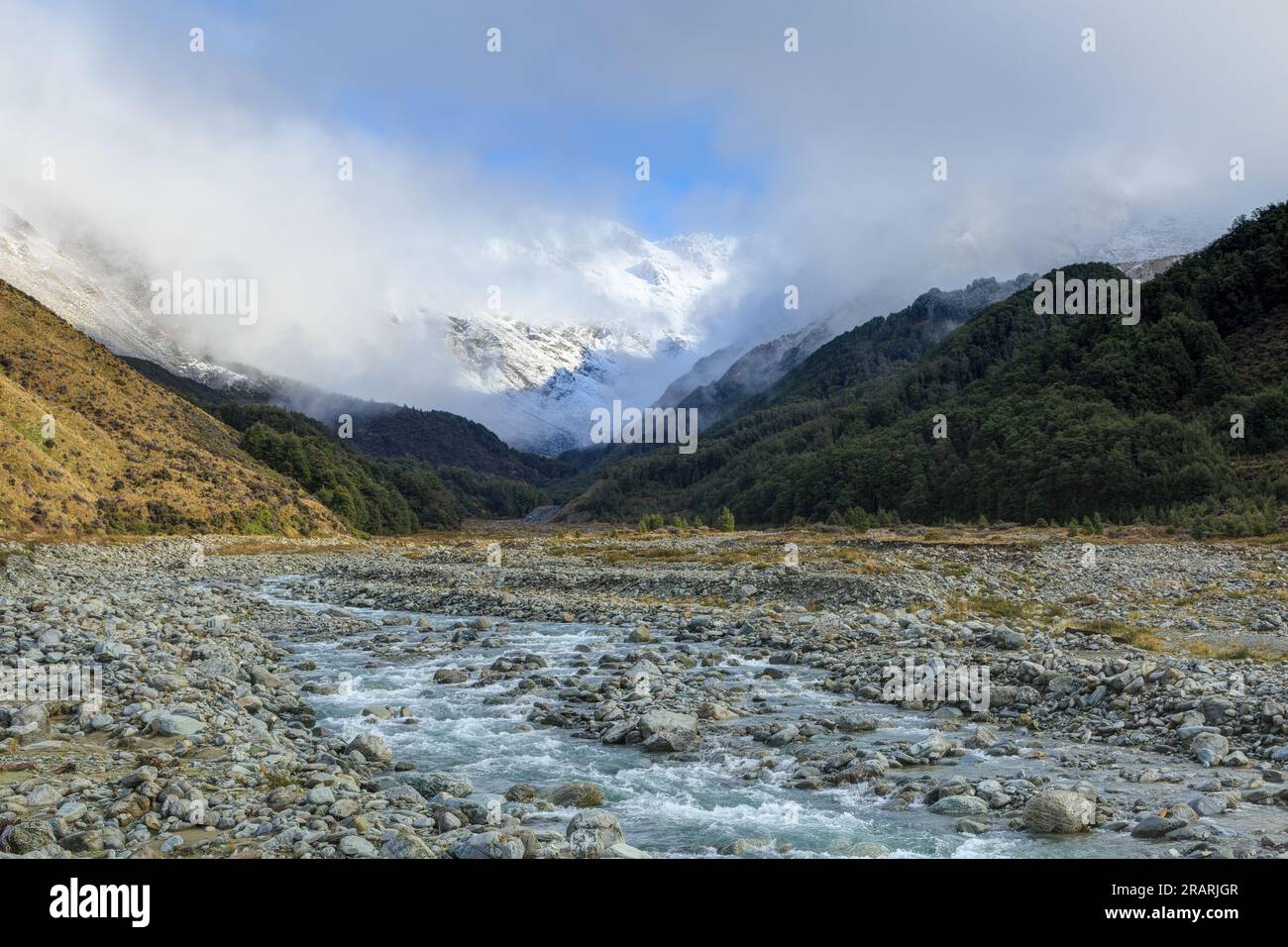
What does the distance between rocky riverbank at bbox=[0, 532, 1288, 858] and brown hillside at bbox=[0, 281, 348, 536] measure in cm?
4546

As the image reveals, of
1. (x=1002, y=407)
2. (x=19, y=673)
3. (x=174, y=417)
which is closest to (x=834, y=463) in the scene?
(x=1002, y=407)

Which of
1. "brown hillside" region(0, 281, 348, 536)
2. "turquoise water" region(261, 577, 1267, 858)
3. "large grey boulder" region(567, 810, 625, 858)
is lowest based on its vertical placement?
"turquoise water" region(261, 577, 1267, 858)

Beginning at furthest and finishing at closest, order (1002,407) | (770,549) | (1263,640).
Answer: (1002,407) < (770,549) < (1263,640)

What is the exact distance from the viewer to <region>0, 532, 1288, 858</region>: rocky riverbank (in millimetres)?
11500

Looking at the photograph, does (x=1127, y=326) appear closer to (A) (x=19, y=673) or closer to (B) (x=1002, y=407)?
(B) (x=1002, y=407)

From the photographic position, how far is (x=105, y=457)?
94.4 m

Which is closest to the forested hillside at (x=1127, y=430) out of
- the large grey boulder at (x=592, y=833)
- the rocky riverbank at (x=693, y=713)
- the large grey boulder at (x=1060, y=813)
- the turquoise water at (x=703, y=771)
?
the rocky riverbank at (x=693, y=713)

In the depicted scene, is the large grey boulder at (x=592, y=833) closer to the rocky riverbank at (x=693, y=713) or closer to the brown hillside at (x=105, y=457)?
the rocky riverbank at (x=693, y=713)

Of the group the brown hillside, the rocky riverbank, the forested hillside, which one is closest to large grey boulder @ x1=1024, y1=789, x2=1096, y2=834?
the rocky riverbank

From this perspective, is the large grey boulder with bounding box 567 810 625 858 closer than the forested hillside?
Yes

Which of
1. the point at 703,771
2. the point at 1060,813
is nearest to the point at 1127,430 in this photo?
the point at 703,771

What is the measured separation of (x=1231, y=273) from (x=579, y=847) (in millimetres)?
147296

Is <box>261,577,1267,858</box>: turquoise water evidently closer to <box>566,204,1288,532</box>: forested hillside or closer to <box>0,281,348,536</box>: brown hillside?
<box>566,204,1288,532</box>: forested hillside
